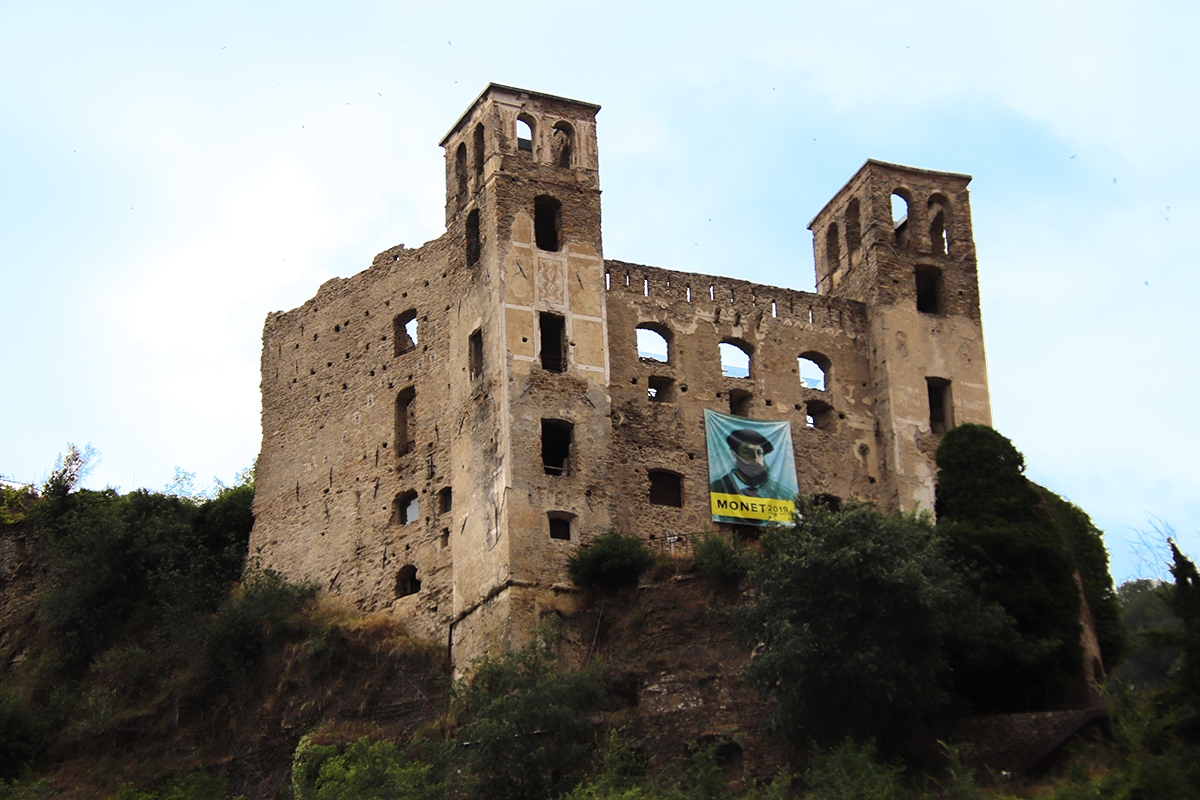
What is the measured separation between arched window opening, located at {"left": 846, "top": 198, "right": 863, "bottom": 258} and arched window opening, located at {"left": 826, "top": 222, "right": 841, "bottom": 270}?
22.4 inches

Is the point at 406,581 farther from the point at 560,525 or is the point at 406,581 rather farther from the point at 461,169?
the point at 461,169

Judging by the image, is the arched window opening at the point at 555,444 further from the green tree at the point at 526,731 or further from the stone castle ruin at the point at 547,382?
the green tree at the point at 526,731

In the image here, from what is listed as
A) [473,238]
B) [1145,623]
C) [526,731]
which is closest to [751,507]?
[473,238]

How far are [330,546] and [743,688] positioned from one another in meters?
11.8

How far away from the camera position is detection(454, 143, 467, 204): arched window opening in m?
40.6

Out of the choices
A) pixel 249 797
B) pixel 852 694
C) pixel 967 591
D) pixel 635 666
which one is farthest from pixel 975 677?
pixel 249 797

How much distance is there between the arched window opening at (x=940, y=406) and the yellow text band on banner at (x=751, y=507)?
4456mm

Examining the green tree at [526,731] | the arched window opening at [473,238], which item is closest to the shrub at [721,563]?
the green tree at [526,731]

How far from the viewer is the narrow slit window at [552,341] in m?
37.8

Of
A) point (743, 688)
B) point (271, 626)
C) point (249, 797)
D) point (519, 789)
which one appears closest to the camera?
point (519, 789)

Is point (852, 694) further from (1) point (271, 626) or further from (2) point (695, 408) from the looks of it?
(1) point (271, 626)

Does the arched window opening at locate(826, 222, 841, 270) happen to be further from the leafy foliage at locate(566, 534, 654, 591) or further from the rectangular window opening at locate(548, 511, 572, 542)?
the leafy foliage at locate(566, 534, 654, 591)

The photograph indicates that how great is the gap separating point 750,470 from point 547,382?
5.26 meters

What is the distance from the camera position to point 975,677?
3319 cm
